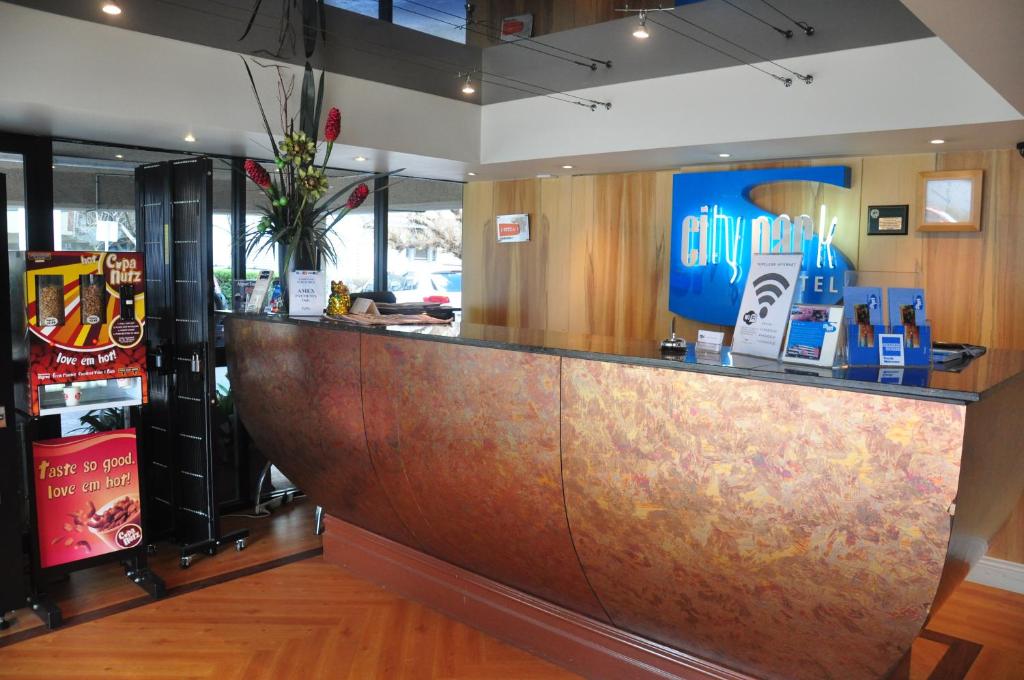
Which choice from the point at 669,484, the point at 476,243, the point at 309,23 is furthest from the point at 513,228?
the point at 669,484

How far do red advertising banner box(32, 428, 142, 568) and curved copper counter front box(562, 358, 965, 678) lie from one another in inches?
98.9

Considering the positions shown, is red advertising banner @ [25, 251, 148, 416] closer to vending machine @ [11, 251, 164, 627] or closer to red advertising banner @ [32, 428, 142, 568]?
vending machine @ [11, 251, 164, 627]

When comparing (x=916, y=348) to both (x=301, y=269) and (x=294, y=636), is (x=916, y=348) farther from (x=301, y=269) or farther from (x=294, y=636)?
(x=301, y=269)

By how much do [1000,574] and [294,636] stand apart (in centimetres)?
379


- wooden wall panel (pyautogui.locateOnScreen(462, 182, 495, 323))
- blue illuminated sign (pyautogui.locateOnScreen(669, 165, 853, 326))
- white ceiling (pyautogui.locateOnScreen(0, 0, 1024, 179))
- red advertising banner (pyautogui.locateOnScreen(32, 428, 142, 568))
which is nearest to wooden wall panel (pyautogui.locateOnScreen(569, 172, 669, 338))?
blue illuminated sign (pyautogui.locateOnScreen(669, 165, 853, 326))

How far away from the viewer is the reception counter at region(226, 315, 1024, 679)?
6.76 feet

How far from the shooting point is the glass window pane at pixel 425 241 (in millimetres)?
6391

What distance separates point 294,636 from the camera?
360 cm

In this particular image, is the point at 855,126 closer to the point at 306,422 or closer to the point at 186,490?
the point at 306,422

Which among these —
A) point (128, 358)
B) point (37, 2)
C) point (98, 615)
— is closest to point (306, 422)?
point (128, 358)

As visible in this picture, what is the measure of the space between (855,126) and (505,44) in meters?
2.33

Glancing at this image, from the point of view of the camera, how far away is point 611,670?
123 inches

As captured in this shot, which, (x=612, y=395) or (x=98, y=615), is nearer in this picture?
(x=612, y=395)

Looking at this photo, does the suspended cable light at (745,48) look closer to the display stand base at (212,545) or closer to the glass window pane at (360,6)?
the glass window pane at (360,6)
